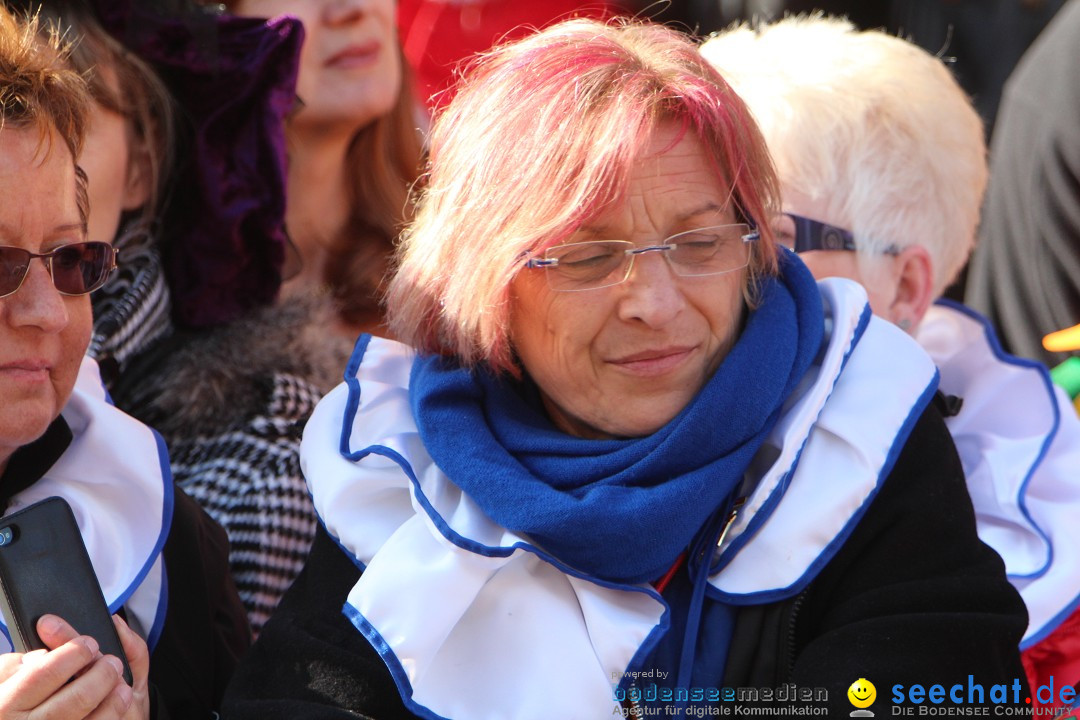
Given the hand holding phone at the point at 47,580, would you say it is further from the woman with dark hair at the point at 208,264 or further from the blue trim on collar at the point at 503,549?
the woman with dark hair at the point at 208,264

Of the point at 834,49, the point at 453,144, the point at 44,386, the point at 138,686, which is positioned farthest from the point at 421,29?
the point at 138,686

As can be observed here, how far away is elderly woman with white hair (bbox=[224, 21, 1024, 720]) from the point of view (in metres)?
1.73

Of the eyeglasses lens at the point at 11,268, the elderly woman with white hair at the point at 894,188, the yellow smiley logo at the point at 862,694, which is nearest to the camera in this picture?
the yellow smiley logo at the point at 862,694

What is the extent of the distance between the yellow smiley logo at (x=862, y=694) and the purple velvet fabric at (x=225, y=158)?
5.31 feet

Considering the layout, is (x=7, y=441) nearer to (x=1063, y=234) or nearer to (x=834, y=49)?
(x=834, y=49)

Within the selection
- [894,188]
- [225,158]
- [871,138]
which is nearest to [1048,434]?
[894,188]

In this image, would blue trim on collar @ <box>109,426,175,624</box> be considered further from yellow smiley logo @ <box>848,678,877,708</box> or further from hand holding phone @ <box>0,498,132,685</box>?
yellow smiley logo @ <box>848,678,877,708</box>

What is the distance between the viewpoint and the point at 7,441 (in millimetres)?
1806

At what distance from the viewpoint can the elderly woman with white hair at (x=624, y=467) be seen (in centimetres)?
173

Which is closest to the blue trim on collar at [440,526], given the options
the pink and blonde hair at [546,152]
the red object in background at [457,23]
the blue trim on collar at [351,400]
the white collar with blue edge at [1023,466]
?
the blue trim on collar at [351,400]

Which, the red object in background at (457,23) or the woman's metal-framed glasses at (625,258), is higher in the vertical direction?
the woman's metal-framed glasses at (625,258)

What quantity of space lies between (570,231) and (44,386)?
2.71 ft

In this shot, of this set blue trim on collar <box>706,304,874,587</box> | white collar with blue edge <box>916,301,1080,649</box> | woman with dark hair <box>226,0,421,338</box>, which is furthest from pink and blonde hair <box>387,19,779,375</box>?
woman with dark hair <box>226,0,421,338</box>

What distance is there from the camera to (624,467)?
182cm
